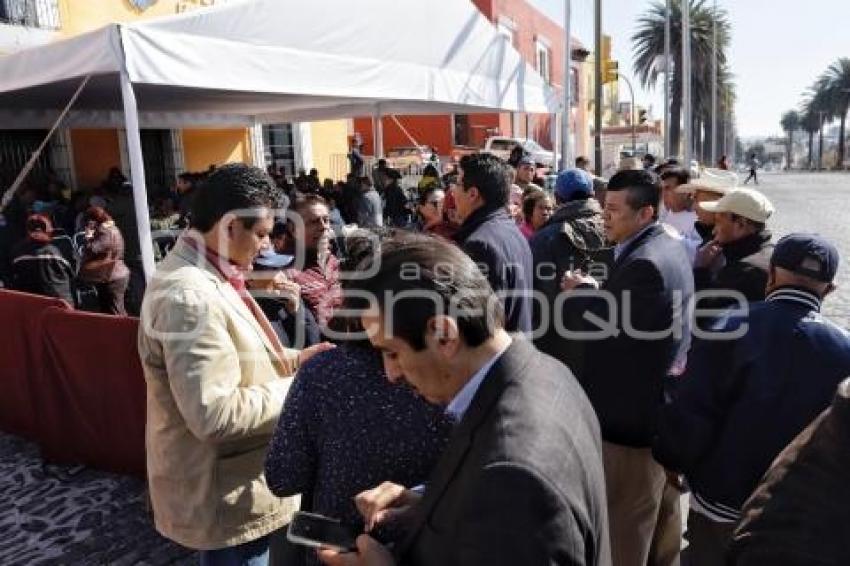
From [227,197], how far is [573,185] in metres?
2.63

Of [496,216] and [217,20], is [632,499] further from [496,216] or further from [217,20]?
[217,20]

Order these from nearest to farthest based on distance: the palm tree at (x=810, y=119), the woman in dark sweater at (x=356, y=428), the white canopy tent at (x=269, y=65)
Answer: the woman in dark sweater at (x=356, y=428) < the white canopy tent at (x=269, y=65) < the palm tree at (x=810, y=119)

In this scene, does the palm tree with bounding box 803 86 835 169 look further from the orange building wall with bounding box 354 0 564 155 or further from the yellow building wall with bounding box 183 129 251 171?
the yellow building wall with bounding box 183 129 251 171

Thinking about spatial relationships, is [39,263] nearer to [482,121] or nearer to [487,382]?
[487,382]

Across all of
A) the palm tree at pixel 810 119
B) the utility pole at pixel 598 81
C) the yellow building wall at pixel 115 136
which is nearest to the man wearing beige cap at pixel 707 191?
the yellow building wall at pixel 115 136

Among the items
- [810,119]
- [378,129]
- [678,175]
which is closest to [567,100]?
[378,129]

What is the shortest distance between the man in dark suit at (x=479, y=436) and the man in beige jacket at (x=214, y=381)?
0.75 meters

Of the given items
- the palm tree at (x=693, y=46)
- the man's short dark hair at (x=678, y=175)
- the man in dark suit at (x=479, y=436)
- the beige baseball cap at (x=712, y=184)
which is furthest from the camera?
the palm tree at (x=693, y=46)

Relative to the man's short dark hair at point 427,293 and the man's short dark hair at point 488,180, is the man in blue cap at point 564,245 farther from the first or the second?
the man's short dark hair at point 427,293

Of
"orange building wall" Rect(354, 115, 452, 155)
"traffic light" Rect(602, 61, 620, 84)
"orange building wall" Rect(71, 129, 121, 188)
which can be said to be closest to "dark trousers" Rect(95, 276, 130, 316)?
"orange building wall" Rect(71, 129, 121, 188)

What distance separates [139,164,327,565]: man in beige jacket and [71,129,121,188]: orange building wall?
10912 mm

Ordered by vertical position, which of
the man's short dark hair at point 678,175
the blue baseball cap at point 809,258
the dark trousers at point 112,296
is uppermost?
the man's short dark hair at point 678,175

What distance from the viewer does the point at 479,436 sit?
3.51ft

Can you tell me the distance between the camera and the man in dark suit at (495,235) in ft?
9.79
